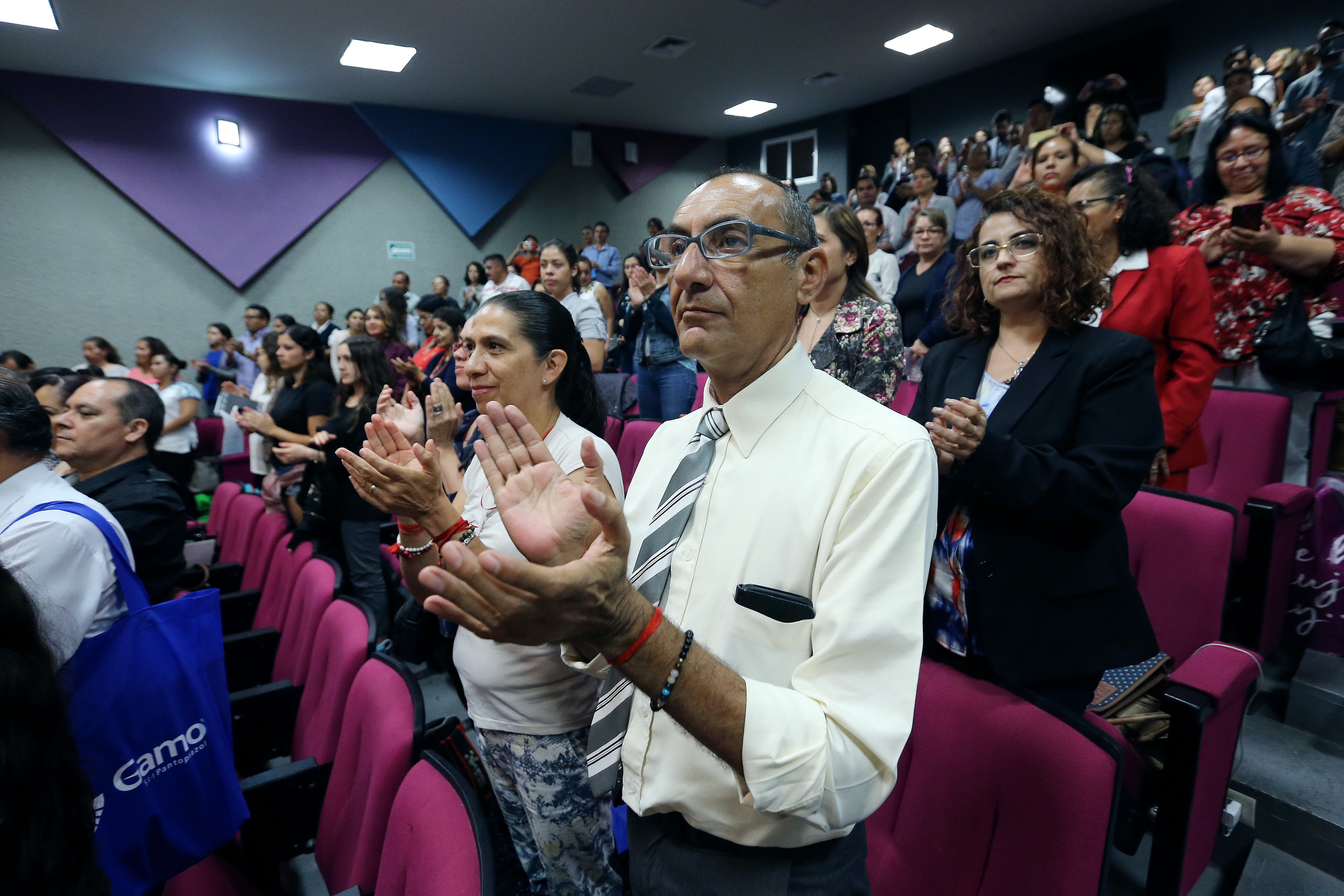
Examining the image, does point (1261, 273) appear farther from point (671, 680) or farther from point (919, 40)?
point (919, 40)

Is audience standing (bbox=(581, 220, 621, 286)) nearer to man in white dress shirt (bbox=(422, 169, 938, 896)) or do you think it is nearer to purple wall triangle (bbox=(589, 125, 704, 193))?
purple wall triangle (bbox=(589, 125, 704, 193))

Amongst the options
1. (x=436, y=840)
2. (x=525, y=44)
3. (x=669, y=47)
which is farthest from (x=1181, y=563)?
(x=525, y=44)

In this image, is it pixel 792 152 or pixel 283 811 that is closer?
pixel 283 811

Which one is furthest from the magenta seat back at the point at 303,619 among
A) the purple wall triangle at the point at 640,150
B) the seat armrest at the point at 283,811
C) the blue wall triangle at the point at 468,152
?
the purple wall triangle at the point at 640,150

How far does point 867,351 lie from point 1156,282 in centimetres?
81

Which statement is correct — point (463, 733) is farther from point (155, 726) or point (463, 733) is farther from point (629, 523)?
point (629, 523)

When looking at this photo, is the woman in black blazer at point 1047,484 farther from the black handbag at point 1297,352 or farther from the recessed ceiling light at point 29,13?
the recessed ceiling light at point 29,13

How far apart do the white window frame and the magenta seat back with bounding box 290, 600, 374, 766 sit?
10664 millimetres

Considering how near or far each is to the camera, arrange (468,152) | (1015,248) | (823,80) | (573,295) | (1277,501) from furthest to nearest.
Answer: (468,152), (823,80), (573,295), (1277,501), (1015,248)

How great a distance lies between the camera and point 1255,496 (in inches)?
76.4

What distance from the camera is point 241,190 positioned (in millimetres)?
8570

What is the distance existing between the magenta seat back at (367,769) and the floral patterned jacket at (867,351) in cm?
157

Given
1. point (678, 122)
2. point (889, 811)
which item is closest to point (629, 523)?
point (889, 811)

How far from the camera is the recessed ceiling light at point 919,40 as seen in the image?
24.0ft
